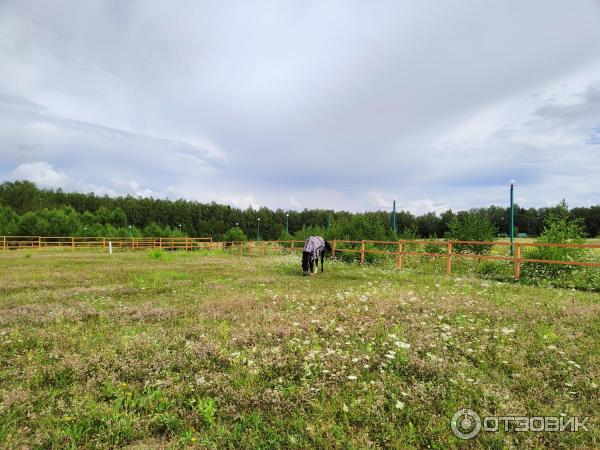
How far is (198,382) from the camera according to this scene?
454 centimetres

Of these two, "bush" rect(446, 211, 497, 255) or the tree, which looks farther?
the tree

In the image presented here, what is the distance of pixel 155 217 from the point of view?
12625cm

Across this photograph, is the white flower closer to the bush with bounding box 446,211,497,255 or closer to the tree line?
the bush with bounding box 446,211,497,255

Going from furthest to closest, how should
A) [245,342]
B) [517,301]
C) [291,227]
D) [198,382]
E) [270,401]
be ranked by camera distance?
[291,227]
[517,301]
[245,342]
[198,382]
[270,401]

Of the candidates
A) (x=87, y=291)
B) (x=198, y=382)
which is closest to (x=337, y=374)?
(x=198, y=382)

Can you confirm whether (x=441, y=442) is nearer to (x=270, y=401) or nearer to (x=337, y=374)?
(x=337, y=374)

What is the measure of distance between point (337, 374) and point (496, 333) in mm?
3275
